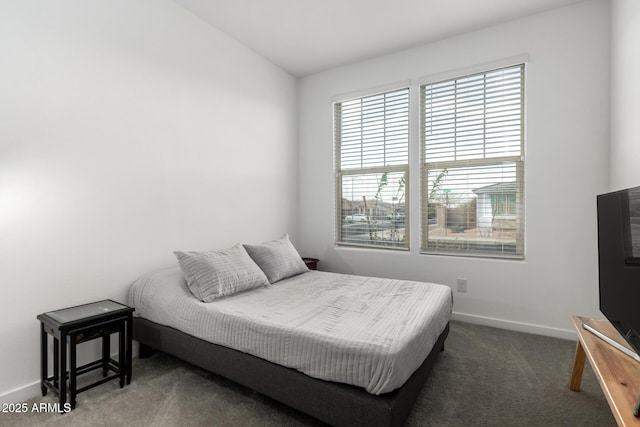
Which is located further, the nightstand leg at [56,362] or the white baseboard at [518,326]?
the white baseboard at [518,326]

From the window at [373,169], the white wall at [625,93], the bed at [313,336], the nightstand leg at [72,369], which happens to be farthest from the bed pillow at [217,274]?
the white wall at [625,93]

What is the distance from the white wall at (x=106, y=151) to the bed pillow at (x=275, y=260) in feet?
1.57

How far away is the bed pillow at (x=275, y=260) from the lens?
284cm

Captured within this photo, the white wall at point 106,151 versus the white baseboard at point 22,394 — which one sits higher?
the white wall at point 106,151

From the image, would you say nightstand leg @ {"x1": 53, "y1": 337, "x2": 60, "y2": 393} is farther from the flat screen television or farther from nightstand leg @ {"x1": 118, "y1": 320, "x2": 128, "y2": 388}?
the flat screen television

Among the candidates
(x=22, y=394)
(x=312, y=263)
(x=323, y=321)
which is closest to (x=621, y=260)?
(x=323, y=321)

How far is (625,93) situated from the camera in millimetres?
2295

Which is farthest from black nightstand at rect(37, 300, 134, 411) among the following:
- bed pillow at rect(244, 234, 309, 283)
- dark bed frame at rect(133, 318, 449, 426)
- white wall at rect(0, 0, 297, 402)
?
bed pillow at rect(244, 234, 309, 283)

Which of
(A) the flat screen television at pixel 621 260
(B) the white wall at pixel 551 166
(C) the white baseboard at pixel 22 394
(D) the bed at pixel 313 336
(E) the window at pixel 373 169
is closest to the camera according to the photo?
(A) the flat screen television at pixel 621 260

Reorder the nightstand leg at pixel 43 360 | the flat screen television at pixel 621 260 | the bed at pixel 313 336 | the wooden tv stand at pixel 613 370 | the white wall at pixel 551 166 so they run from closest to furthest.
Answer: the wooden tv stand at pixel 613 370, the flat screen television at pixel 621 260, the bed at pixel 313 336, the nightstand leg at pixel 43 360, the white wall at pixel 551 166

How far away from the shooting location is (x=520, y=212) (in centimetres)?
299

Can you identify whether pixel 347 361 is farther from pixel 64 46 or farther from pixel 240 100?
pixel 240 100

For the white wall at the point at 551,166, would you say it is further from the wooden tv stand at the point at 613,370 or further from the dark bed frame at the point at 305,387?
the dark bed frame at the point at 305,387

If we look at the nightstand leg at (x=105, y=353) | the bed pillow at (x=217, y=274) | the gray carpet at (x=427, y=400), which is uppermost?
the bed pillow at (x=217, y=274)
